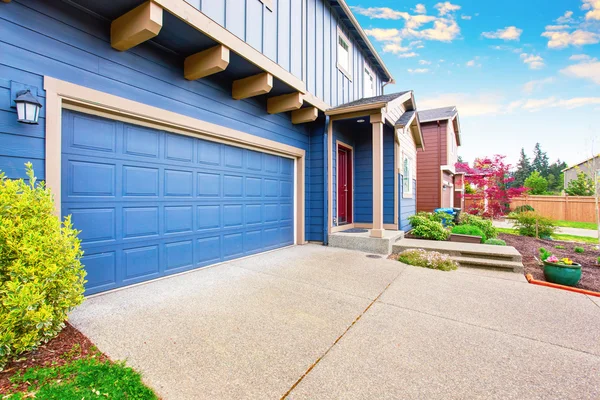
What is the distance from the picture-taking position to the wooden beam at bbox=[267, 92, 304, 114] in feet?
16.8

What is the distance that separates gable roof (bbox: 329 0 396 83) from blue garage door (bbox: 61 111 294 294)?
4502 millimetres

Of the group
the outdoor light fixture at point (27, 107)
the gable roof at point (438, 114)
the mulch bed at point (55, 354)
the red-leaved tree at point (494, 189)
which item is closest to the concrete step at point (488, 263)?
the mulch bed at point (55, 354)

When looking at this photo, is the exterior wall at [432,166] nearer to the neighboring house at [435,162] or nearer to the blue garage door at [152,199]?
the neighboring house at [435,162]

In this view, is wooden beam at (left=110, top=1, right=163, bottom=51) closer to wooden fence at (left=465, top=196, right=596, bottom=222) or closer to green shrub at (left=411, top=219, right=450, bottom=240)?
green shrub at (left=411, top=219, right=450, bottom=240)

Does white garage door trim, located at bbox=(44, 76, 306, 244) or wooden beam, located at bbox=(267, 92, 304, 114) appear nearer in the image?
white garage door trim, located at bbox=(44, 76, 306, 244)

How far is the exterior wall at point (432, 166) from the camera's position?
12406 millimetres

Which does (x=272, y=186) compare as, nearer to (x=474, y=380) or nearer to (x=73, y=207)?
(x=73, y=207)

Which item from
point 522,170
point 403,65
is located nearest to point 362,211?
point 403,65

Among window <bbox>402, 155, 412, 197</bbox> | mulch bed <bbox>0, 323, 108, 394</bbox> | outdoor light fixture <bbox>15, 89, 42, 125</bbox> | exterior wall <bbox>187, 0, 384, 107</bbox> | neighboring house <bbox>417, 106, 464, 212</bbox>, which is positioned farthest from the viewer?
neighboring house <bbox>417, 106, 464, 212</bbox>

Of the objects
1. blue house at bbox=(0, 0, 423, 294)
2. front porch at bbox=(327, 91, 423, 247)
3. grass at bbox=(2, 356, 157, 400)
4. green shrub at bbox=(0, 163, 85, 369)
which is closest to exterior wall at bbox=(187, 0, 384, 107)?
blue house at bbox=(0, 0, 423, 294)

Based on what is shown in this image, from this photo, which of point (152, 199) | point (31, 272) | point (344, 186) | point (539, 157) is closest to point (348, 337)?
point (31, 272)

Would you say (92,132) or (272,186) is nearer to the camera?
(92,132)

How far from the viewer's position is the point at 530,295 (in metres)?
3.47

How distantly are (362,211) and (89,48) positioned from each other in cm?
666
